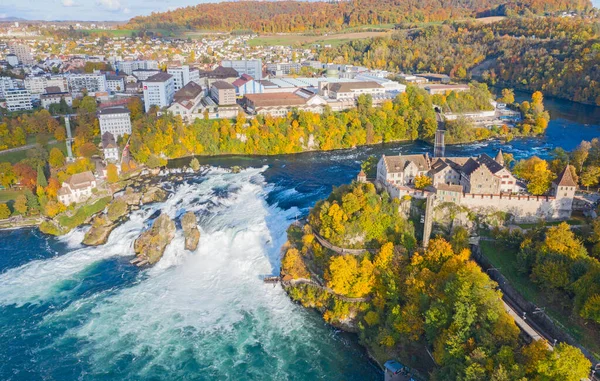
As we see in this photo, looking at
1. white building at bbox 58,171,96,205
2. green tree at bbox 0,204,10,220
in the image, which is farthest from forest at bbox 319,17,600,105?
green tree at bbox 0,204,10,220

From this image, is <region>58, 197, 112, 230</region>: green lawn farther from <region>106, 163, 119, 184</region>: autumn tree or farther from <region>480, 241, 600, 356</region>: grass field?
<region>480, 241, 600, 356</region>: grass field

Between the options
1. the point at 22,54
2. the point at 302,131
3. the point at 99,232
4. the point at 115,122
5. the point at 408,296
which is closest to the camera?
the point at 408,296

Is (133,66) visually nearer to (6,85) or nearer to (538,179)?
(6,85)

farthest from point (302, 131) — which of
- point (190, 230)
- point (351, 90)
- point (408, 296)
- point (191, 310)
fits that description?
point (408, 296)

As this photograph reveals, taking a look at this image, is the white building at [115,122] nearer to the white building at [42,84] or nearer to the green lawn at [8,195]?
the green lawn at [8,195]

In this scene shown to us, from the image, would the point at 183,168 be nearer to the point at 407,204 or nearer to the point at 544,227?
the point at 407,204

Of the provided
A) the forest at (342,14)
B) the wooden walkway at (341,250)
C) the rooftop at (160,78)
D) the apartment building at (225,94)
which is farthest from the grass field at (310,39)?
the wooden walkway at (341,250)

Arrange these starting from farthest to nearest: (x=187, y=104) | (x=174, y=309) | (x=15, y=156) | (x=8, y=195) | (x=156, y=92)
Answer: (x=156, y=92) → (x=187, y=104) → (x=15, y=156) → (x=8, y=195) → (x=174, y=309)
